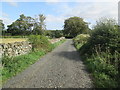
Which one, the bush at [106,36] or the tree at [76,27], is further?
the tree at [76,27]

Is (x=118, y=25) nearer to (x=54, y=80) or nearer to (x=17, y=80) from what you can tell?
(x=54, y=80)

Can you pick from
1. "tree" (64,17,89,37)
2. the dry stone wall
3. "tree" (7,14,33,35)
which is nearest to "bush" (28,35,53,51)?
the dry stone wall

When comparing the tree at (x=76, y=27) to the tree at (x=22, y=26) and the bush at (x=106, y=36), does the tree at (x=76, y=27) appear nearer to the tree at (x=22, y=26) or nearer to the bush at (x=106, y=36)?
the tree at (x=22, y=26)

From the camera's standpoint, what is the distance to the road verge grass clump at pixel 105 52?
499cm

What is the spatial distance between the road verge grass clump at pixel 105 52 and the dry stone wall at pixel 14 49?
4522 millimetres

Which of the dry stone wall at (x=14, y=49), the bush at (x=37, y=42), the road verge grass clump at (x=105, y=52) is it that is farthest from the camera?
the bush at (x=37, y=42)

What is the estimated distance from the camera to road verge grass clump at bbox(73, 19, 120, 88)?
16.4ft

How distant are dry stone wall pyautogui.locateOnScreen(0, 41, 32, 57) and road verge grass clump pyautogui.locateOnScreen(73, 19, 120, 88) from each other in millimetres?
4522

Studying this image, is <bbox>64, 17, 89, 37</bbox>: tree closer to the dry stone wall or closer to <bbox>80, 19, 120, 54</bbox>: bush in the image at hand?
<bbox>80, 19, 120, 54</bbox>: bush

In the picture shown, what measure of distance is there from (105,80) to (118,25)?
5.27 metres

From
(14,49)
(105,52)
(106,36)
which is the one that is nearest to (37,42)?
(14,49)

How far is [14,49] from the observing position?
26.2 ft

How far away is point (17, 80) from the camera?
4.77 metres

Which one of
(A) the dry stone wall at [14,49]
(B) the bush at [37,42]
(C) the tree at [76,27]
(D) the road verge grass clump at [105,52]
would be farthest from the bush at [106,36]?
(C) the tree at [76,27]
